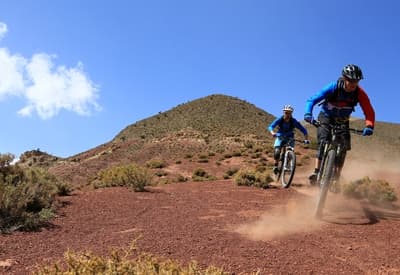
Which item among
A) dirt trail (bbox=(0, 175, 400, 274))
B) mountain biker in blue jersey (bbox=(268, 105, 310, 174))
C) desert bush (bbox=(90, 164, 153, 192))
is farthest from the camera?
desert bush (bbox=(90, 164, 153, 192))

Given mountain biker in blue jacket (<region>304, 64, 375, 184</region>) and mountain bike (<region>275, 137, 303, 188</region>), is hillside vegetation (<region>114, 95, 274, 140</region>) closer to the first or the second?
mountain bike (<region>275, 137, 303, 188</region>)

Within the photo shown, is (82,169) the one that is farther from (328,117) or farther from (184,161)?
(328,117)

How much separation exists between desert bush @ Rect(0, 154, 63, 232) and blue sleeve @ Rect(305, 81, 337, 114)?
214 inches

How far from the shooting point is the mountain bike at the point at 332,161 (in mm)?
8164

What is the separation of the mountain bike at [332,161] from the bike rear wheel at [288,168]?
99.1 inches

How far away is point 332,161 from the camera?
8.23m

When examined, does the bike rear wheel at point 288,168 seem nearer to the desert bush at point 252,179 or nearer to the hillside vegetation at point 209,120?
the desert bush at point 252,179

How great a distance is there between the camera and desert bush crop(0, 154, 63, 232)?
7.68m

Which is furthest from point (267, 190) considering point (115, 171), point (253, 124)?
point (253, 124)

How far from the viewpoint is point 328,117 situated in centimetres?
850

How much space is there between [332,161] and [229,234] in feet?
9.14

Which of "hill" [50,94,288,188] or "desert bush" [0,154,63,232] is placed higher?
"hill" [50,94,288,188]

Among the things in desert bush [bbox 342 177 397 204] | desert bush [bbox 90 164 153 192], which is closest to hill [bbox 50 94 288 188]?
desert bush [bbox 90 164 153 192]

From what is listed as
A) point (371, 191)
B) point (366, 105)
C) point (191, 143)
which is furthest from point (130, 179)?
point (191, 143)
